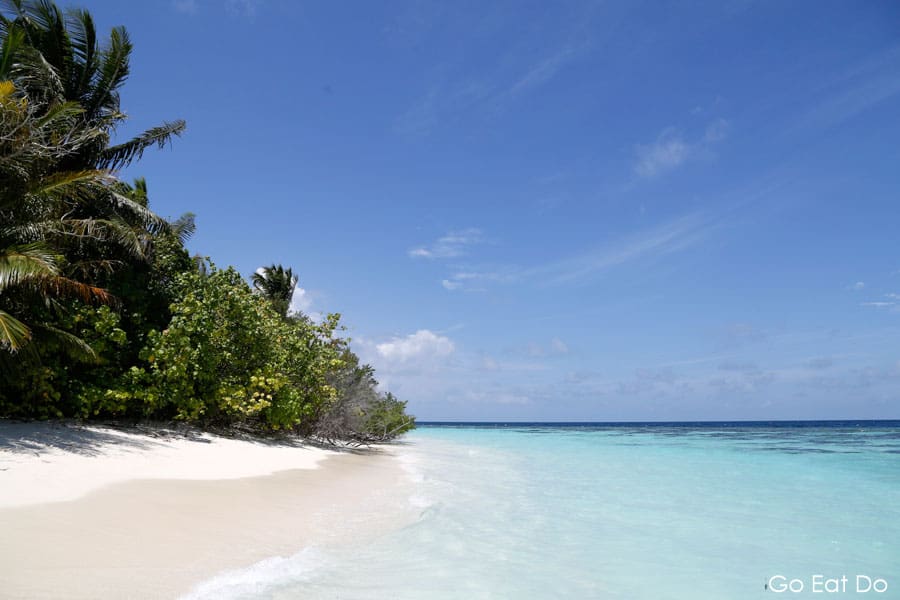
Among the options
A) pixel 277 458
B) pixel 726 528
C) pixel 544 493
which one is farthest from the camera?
pixel 277 458

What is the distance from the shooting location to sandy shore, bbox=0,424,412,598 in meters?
3.80

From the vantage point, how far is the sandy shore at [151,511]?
3803mm

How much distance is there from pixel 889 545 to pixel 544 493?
16.2 ft

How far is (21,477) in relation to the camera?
6.01m

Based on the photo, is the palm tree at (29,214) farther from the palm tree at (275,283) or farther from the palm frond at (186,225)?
the palm tree at (275,283)

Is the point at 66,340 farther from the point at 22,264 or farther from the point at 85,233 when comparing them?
the point at 85,233

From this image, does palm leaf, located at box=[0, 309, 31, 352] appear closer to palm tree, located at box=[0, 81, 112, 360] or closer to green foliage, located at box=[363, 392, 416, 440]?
palm tree, located at box=[0, 81, 112, 360]

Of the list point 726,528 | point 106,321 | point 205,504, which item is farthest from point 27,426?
point 726,528

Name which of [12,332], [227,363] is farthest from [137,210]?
[12,332]

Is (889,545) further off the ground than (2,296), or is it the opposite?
(2,296)

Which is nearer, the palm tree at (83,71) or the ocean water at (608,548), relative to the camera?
the ocean water at (608,548)

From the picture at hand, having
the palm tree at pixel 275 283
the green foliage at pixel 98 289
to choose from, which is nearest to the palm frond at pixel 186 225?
the green foliage at pixel 98 289

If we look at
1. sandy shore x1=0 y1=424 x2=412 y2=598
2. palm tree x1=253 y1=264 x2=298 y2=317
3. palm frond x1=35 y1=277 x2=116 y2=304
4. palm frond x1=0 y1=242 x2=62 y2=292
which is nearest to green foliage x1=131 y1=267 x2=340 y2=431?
sandy shore x1=0 y1=424 x2=412 y2=598

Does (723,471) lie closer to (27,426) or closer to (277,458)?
(277,458)
